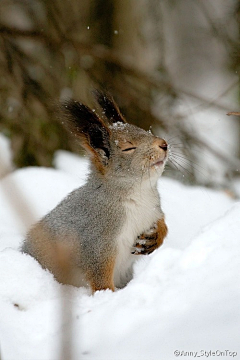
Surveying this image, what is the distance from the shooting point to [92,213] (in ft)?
9.68

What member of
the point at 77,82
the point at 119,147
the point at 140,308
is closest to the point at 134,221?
the point at 119,147

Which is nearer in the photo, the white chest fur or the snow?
the snow

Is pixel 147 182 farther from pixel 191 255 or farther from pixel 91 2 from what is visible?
pixel 91 2

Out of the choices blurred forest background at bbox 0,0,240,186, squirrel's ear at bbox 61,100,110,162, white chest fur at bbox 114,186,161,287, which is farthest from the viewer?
blurred forest background at bbox 0,0,240,186

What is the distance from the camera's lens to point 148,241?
300 centimetres

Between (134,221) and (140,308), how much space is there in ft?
3.26

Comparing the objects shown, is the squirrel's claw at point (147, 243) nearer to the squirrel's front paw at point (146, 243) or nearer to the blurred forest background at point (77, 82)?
the squirrel's front paw at point (146, 243)

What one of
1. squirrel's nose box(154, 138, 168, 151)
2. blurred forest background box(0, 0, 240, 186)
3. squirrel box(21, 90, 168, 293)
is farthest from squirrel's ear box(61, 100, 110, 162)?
blurred forest background box(0, 0, 240, 186)

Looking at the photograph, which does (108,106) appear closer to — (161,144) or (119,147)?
(119,147)

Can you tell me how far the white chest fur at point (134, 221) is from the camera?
9.57 feet

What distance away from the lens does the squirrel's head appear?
2881mm

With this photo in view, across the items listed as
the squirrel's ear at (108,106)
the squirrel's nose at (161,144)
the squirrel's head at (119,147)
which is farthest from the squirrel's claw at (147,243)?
the squirrel's ear at (108,106)

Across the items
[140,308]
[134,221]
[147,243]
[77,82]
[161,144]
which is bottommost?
[77,82]

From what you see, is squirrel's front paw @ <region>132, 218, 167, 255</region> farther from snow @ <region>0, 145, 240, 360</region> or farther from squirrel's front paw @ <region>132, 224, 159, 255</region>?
snow @ <region>0, 145, 240, 360</region>
